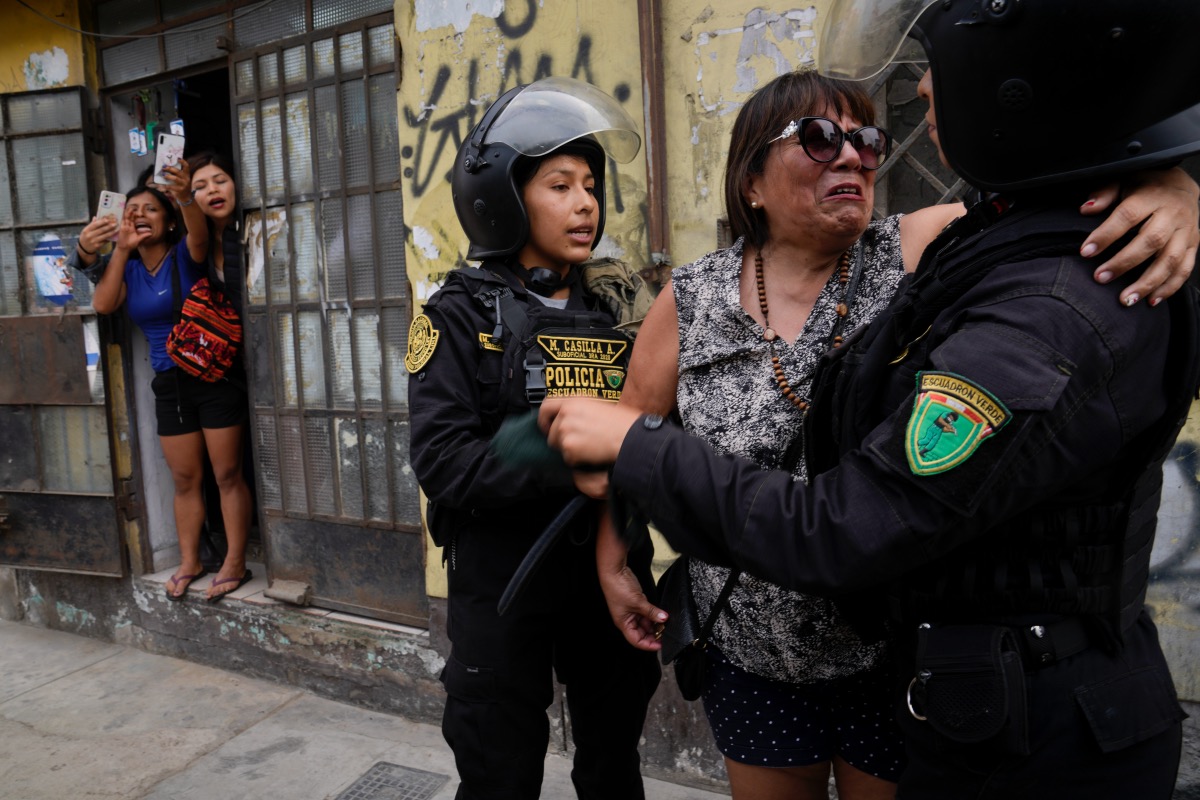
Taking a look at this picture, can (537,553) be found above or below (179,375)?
below

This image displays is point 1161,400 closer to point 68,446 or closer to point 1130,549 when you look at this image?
point 1130,549

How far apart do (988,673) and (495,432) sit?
128 centimetres

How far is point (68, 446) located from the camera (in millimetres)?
4449

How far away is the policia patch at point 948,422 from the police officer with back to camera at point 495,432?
41.5 inches

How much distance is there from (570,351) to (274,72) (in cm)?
261

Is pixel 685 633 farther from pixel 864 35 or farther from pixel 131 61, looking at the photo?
pixel 131 61

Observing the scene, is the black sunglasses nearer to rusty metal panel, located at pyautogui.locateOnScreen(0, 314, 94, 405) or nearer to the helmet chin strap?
the helmet chin strap

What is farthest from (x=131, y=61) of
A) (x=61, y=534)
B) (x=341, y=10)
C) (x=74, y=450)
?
(x=61, y=534)

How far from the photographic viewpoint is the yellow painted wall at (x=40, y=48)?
4.23 metres

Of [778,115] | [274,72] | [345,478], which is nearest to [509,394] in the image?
[778,115]

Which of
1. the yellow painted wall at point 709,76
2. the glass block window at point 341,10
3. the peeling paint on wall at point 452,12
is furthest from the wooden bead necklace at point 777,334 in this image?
the glass block window at point 341,10

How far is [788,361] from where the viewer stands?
1.54 m

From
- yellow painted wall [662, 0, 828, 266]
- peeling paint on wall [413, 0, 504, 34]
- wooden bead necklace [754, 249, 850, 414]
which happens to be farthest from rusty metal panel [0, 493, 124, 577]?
wooden bead necklace [754, 249, 850, 414]

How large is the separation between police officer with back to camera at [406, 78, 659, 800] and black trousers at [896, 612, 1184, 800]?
1.05 m
